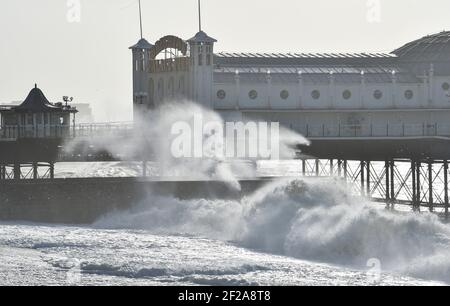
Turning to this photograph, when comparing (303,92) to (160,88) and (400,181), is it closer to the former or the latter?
(400,181)

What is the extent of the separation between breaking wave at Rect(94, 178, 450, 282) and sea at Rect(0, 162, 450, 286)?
0.06 m

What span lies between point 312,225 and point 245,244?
142 inches

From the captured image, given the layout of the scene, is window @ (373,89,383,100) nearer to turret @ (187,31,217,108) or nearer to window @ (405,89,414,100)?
window @ (405,89,414,100)

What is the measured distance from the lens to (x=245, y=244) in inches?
2793

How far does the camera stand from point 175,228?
8094 centimetres

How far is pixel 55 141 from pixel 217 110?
12.5m

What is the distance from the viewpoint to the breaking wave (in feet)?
200

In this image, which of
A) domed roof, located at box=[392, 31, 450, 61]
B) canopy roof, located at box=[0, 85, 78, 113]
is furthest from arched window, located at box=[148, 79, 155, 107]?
domed roof, located at box=[392, 31, 450, 61]

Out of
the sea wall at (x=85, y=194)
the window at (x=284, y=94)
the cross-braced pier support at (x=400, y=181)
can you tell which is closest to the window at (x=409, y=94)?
the cross-braced pier support at (x=400, y=181)

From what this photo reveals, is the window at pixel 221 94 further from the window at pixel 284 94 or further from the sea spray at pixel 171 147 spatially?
the window at pixel 284 94

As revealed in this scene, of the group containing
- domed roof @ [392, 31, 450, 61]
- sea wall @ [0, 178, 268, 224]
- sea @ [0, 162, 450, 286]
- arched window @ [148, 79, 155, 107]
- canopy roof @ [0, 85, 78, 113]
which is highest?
domed roof @ [392, 31, 450, 61]

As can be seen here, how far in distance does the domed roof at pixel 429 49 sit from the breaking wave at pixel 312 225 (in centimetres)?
2506
